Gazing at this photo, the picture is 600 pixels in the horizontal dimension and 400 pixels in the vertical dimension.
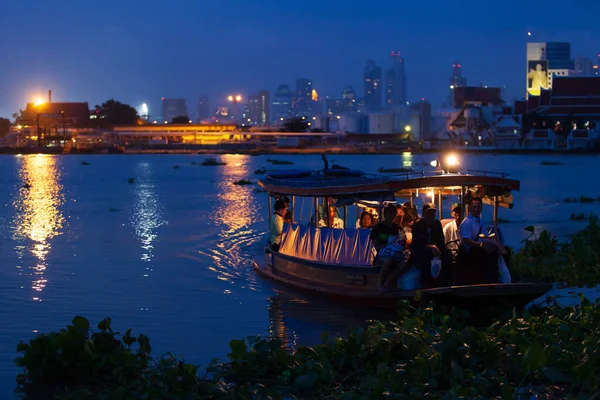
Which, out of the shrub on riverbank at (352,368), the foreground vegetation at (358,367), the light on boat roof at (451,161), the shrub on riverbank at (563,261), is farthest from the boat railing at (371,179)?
the shrub on riverbank at (352,368)

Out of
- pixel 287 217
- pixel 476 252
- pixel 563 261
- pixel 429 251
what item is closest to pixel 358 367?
pixel 429 251

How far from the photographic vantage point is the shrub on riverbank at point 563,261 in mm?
15828

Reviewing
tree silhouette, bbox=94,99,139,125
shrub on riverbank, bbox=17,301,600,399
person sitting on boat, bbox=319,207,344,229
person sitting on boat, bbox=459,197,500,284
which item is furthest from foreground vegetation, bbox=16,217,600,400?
tree silhouette, bbox=94,99,139,125

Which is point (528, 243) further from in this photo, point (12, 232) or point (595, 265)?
point (12, 232)

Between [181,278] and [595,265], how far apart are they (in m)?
7.37

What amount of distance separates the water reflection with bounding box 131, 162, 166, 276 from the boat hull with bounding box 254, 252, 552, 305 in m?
4.13

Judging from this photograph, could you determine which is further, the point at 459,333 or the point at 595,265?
the point at 595,265

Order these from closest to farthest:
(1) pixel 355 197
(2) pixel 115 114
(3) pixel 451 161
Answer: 1. (1) pixel 355 197
2. (3) pixel 451 161
3. (2) pixel 115 114

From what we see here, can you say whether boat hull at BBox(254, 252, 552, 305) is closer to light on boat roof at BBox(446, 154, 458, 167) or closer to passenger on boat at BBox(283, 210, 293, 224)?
passenger on boat at BBox(283, 210, 293, 224)

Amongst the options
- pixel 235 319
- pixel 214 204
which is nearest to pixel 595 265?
pixel 235 319

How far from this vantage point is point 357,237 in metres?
13.4

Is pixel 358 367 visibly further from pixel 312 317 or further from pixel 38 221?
pixel 38 221

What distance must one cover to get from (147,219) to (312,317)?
1898 cm

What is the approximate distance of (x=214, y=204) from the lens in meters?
39.0
